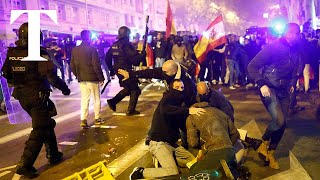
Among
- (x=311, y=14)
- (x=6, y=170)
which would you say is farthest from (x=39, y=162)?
(x=311, y=14)

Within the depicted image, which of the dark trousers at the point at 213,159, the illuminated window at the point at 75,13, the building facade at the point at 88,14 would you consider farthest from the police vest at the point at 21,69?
the illuminated window at the point at 75,13

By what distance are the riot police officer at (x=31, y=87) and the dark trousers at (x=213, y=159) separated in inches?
88.2

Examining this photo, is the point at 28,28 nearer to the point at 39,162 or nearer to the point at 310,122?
the point at 39,162

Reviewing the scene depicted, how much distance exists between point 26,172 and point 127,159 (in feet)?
4.73

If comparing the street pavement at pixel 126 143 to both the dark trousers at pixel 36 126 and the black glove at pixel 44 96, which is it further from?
the black glove at pixel 44 96

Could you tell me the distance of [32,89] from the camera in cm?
474

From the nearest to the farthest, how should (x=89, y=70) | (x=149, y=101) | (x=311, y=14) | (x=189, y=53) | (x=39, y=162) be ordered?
(x=39, y=162), (x=89, y=70), (x=149, y=101), (x=189, y=53), (x=311, y=14)

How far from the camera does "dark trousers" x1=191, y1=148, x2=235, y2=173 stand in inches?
145

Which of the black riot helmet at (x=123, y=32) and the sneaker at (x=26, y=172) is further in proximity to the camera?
the black riot helmet at (x=123, y=32)

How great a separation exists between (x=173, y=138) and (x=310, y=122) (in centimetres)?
377

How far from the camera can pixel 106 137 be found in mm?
6609

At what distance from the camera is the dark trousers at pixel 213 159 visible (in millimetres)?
3693

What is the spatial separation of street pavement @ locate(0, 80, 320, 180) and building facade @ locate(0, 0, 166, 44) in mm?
18004

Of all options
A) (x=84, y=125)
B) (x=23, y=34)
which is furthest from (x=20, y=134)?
(x=23, y=34)
